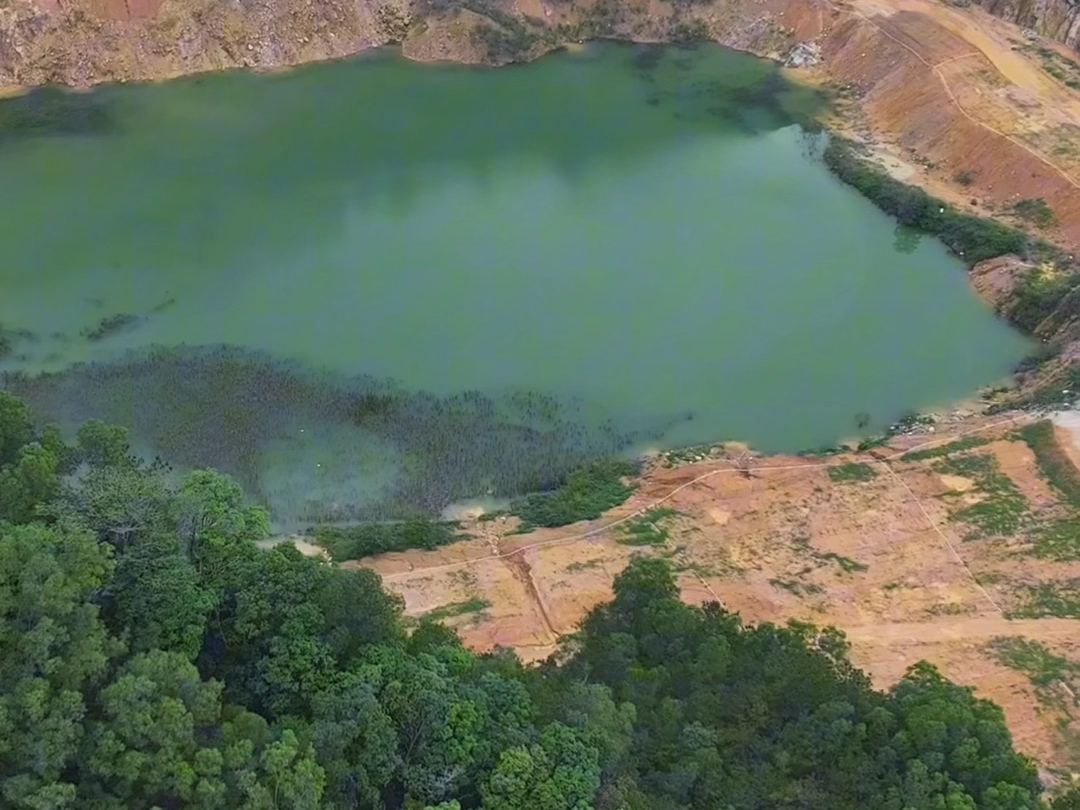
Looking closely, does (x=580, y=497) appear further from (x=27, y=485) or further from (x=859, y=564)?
(x=27, y=485)

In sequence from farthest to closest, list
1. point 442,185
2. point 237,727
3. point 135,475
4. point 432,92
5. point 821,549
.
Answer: point 432,92 < point 442,185 < point 821,549 < point 135,475 < point 237,727

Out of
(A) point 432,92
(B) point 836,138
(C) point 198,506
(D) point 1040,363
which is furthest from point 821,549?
(A) point 432,92

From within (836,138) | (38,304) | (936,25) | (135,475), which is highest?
(936,25)

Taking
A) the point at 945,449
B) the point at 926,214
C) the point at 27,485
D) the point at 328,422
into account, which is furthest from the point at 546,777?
the point at 926,214

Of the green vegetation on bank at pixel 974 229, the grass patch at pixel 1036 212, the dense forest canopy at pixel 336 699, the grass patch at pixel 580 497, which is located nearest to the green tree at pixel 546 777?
the dense forest canopy at pixel 336 699

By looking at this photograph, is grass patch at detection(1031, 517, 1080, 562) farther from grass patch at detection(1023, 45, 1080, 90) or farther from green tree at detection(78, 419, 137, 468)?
grass patch at detection(1023, 45, 1080, 90)

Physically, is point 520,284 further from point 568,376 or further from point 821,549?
point 821,549

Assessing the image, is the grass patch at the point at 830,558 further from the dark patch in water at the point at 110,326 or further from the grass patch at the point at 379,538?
the dark patch in water at the point at 110,326
